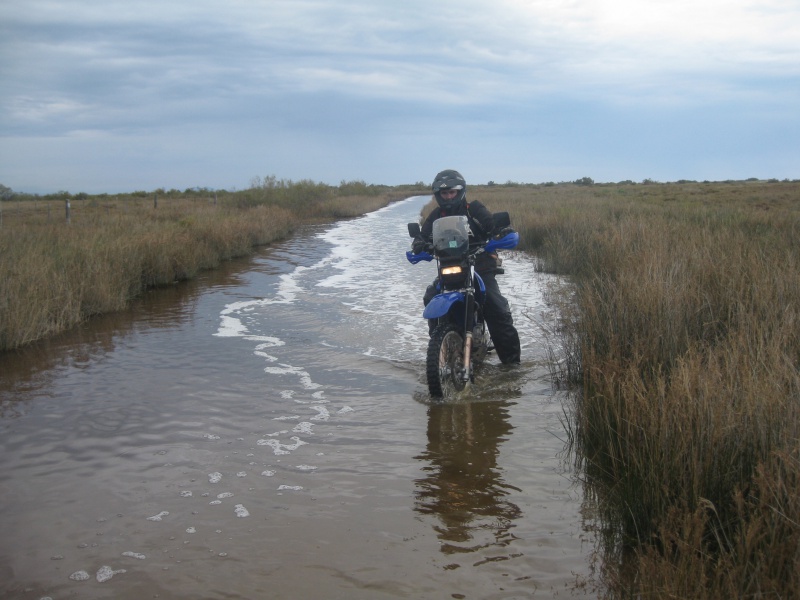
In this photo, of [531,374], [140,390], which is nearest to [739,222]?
[531,374]

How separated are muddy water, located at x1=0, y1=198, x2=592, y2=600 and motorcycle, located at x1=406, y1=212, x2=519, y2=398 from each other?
1.03 ft

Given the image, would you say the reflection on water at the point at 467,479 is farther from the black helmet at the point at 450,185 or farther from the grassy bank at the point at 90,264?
the grassy bank at the point at 90,264

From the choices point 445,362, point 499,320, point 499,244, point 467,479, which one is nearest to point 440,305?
point 445,362

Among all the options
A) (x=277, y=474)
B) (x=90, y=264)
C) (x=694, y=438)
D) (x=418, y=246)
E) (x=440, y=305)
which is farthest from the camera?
(x=90, y=264)

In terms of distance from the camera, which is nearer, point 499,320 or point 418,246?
point 418,246

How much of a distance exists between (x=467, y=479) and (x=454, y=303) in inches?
91.0

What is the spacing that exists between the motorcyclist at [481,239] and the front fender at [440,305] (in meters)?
0.45

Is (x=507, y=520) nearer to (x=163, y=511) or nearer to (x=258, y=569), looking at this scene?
(x=258, y=569)

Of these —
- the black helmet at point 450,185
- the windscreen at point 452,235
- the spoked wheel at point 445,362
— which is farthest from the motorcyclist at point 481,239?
the spoked wheel at point 445,362

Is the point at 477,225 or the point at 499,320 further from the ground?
the point at 477,225

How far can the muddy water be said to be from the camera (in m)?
3.55

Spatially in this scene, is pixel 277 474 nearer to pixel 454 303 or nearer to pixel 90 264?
pixel 454 303

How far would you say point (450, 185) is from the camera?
6805mm

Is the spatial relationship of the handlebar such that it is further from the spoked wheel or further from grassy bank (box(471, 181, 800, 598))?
grassy bank (box(471, 181, 800, 598))
